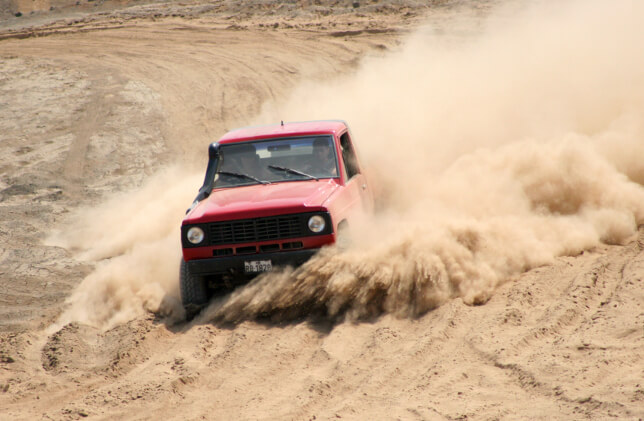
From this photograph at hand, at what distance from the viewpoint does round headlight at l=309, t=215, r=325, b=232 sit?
7555 millimetres

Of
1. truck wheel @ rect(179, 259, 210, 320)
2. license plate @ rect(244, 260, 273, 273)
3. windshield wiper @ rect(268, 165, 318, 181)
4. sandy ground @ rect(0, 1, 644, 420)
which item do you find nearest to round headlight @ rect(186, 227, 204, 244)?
truck wheel @ rect(179, 259, 210, 320)

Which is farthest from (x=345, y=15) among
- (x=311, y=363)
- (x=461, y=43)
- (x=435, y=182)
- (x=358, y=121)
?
(x=311, y=363)

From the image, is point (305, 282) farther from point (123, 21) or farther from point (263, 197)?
point (123, 21)

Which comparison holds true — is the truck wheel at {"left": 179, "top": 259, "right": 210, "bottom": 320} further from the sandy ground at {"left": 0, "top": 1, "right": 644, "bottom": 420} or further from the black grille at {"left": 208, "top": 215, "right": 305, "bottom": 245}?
the black grille at {"left": 208, "top": 215, "right": 305, "bottom": 245}

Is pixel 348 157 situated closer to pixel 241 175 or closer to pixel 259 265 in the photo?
pixel 241 175

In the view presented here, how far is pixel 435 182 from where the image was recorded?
10594mm

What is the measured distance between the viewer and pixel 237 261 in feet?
25.0

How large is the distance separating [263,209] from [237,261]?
0.59 meters

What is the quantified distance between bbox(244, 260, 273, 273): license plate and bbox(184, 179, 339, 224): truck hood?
0.46 meters

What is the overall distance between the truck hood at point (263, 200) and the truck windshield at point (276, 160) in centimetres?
18

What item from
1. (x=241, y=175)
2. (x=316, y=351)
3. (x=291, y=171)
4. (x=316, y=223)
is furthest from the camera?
(x=241, y=175)

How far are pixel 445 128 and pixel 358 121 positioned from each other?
6.38 ft

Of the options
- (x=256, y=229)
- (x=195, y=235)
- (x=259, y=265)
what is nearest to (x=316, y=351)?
→ (x=259, y=265)

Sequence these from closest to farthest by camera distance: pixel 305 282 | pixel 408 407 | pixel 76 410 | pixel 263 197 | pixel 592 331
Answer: pixel 408 407
pixel 76 410
pixel 592 331
pixel 305 282
pixel 263 197
